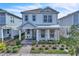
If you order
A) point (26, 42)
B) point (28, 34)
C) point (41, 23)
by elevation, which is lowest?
point (26, 42)

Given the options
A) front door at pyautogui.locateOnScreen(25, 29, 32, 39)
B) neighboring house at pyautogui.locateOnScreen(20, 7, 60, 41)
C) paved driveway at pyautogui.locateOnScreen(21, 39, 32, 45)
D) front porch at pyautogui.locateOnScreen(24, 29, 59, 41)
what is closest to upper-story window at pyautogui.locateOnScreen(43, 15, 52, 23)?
neighboring house at pyautogui.locateOnScreen(20, 7, 60, 41)

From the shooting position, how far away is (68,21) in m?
4.53

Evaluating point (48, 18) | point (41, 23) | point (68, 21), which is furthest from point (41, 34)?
point (68, 21)

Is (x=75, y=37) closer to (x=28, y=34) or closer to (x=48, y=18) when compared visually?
(x=48, y=18)

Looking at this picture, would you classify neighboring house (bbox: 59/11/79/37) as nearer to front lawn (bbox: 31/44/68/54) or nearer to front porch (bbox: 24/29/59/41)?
front porch (bbox: 24/29/59/41)

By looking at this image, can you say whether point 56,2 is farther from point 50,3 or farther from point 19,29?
point 19,29

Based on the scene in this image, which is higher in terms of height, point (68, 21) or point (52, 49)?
point (68, 21)

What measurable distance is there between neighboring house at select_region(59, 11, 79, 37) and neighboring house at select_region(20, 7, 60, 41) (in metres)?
0.08

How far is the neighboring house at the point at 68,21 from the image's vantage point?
4.51m

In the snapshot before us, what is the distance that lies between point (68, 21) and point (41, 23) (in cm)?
44

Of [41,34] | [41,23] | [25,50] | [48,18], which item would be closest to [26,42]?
[25,50]

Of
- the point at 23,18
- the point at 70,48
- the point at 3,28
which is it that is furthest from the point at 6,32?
the point at 70,48

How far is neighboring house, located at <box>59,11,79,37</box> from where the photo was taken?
177 inches

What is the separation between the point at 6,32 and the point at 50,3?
0.85 meters
